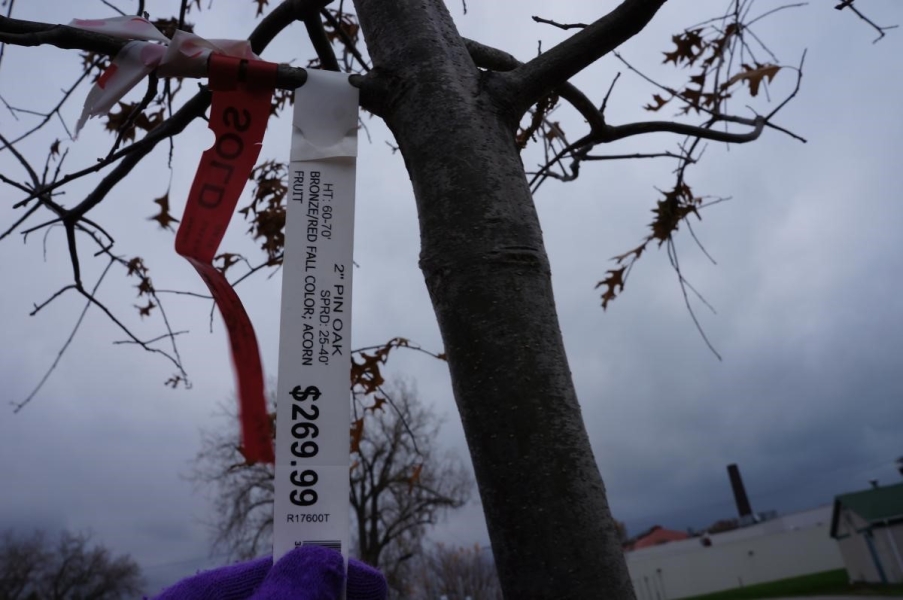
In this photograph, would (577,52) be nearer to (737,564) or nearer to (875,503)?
(875,503)

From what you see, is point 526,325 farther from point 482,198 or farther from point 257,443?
point 257,443

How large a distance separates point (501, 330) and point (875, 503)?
37508 mm

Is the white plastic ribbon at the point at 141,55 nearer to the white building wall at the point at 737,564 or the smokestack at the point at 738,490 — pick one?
the white building wall at the point at 737,564

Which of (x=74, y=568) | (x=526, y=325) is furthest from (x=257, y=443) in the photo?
(x=74, y=568)

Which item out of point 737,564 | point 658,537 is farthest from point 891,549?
point 658,537

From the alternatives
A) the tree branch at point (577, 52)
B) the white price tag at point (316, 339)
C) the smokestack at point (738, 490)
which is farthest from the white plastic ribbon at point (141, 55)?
the smokestack at point (738, 490)

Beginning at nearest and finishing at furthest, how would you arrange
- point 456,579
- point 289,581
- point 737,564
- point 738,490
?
point 289,581
point 456,579
point 737,564
point 738,490

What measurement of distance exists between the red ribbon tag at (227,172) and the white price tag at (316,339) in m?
0.13

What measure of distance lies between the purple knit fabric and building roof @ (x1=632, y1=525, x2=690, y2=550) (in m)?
62.4

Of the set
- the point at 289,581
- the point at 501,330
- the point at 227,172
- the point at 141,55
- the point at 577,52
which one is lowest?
the point at 289,581

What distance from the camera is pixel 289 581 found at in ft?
3.16

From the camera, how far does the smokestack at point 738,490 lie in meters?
56.5

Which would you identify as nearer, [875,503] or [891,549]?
[891,549]

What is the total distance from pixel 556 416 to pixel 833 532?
1652 inches
